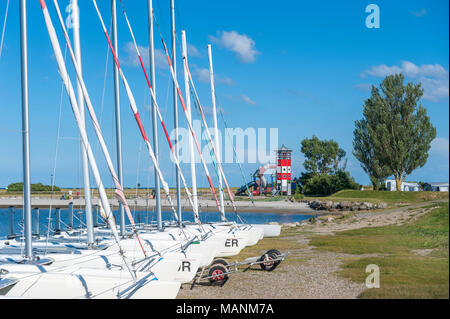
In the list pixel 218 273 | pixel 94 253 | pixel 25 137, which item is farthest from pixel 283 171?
pixel 25 137

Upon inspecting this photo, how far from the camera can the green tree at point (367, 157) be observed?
58125mm

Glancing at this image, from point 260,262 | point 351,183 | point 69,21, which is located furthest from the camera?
point 351,183

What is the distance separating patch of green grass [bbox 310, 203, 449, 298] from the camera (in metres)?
8.74

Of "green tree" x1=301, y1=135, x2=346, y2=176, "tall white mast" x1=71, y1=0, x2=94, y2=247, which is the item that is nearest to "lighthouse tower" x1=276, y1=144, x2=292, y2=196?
"green tree" x1=301, y1=135, x2=346, y2=176

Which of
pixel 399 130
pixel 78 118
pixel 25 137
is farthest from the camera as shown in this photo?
pixel 399 130

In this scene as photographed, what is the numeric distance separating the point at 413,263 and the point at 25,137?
10.1 meters

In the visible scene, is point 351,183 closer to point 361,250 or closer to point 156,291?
point 361,250

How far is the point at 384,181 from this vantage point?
59781 mm

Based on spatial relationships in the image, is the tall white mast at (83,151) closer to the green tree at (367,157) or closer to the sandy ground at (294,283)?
the sandy ground at (294,283)

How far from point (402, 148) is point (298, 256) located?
41.0m

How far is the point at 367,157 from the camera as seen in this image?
60.1 metres

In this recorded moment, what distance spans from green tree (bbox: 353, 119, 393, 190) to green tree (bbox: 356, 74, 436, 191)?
1.48 ft

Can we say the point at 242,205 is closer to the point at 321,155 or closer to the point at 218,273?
the point at 321,155
